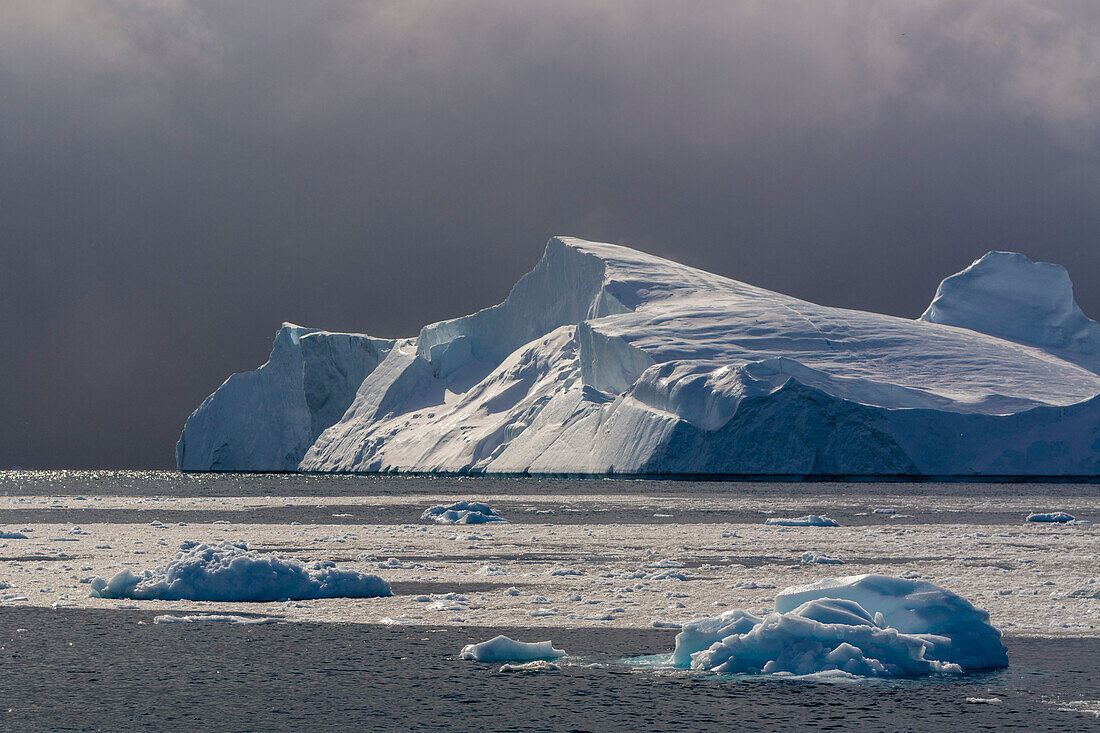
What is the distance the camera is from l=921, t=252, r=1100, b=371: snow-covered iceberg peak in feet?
304

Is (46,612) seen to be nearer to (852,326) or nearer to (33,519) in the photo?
(33,519)

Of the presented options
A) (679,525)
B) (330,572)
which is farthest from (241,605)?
(679,525)

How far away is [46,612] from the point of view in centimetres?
1506

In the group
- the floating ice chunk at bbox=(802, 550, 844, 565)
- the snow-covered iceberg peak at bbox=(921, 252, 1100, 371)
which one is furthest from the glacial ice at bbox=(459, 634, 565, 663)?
the snow-covered iceberg peak at bbox=(921, 252, 1100, 371)

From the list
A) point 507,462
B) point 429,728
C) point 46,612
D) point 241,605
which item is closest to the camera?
point 429,728

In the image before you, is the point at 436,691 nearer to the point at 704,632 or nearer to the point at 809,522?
the point at 704,632

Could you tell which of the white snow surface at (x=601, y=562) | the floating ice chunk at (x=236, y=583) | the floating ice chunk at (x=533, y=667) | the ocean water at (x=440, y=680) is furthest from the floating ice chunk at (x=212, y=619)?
the floating ice chunk at (x=533, y=667)

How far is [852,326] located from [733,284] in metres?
16.0

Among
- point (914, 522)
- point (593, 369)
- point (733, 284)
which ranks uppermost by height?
point (733, 284)

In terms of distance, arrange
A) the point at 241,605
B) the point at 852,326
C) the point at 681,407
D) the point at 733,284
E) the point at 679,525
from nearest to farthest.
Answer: the point at 241,605 → the point at 679,525 → the point at 681,407 → the point at 852,326 → the point at 733,284

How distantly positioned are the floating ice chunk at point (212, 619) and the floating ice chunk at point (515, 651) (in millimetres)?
3742

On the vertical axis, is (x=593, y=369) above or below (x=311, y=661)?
above

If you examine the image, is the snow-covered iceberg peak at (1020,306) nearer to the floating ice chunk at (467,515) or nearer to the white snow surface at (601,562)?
the white snow surface at (601,562)

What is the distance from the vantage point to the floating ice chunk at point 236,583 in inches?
656
